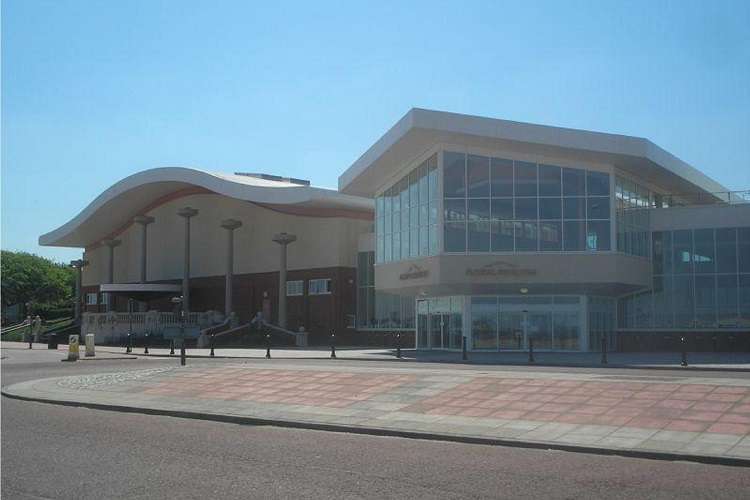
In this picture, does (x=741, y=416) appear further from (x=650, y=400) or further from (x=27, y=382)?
(x=27, y=382)

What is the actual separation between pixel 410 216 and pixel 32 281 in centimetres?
7599

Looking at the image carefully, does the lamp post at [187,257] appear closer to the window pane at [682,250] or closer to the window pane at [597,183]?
the window pane at [597,183]

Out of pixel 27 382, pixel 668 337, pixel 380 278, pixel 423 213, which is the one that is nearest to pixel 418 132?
pixel 423 213

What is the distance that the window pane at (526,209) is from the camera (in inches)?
1521

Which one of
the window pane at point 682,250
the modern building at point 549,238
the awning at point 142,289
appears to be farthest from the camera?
the awning at point 142,289

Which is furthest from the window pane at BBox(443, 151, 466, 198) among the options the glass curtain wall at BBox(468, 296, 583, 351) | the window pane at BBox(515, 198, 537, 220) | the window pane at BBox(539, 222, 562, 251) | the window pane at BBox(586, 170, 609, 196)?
the window pane at BBox(586, 170, 609, 196)

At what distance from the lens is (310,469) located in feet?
31.5

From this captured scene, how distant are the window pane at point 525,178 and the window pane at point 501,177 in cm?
34

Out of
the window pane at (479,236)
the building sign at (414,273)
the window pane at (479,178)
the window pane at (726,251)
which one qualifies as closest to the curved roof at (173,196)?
the building sign at (414,273)

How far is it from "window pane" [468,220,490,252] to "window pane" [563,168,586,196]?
Answer: 4169 mm

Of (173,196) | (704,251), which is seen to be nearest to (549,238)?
(704,251)

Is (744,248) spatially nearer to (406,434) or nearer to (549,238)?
(549,238)

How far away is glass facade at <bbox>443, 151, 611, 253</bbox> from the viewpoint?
3838 cm

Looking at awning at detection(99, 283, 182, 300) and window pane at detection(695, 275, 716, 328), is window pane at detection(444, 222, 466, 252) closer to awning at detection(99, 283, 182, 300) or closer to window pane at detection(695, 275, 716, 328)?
window pane at detection(695, 275, 716, 328)
